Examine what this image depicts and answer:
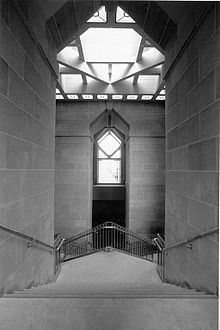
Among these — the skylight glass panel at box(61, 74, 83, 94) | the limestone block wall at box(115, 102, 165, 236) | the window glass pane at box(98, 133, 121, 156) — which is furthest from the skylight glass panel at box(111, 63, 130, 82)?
the window glass pane at box(98, 133, 121, 156)

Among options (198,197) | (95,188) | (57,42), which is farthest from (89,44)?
(95,188)

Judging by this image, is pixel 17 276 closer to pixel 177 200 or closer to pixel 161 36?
pixel 177 200

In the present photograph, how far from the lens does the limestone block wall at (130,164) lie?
9797mm

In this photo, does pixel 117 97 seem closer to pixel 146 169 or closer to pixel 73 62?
pixel 73 62

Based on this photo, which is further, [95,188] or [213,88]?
[95,188]

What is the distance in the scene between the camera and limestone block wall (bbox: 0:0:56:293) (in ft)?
7.89

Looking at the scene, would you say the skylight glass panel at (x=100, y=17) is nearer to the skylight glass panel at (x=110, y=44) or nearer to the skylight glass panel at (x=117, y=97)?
the skylight glass panel at (x=110, y=44)

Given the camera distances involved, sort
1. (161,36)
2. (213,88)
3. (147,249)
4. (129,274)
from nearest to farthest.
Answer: (213,88)
(161,36)
(129,274)
(147,249)

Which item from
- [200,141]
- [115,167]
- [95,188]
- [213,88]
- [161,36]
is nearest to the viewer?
[213,88]

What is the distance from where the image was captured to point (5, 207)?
2.42 m

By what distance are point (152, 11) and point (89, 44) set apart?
3.34 meters

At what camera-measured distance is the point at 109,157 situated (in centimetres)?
1327

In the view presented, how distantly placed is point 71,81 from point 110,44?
256 cm

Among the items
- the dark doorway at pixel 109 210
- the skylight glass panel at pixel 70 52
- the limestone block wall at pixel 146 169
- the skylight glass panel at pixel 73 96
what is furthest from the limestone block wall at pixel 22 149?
the dark doorway at pixel 109 210
